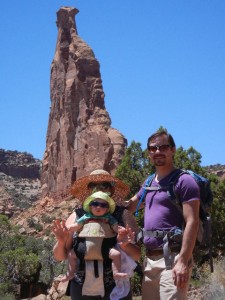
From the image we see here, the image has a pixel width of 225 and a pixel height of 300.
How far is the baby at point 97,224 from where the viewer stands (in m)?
4.05

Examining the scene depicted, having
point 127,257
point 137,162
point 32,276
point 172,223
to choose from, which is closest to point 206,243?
point 172,223

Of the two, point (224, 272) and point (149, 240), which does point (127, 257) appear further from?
point (224, 272)

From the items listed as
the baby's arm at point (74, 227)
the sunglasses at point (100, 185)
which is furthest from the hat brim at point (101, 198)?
the sunglasses at point (100, 185)

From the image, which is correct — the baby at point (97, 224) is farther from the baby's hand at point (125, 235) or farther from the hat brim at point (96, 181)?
the hat brim at point (96, 181)

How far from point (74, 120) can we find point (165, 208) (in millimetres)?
46806

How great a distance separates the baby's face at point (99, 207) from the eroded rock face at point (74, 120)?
38.1 meters

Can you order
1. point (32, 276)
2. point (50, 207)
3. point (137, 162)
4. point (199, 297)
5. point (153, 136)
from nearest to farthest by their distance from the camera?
point (153, 136)
point (199, 297)
point (137, 162)
point (32, 276)
point (50, 207)

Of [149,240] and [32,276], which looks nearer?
[149,240]

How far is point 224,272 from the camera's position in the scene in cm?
1014

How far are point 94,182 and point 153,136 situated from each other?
0.71 m

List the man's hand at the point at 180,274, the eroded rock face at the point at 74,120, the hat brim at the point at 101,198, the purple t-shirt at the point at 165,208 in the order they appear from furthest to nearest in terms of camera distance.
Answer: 1. the eroded rock face at the point at 74,120
2. the hat brim at the point at 101,198
3. the purple t-shirt at the point at 165,208
4. the man's hand at the point at 180,274

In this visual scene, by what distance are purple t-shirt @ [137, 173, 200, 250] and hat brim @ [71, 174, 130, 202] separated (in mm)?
471

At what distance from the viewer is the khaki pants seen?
152 inches

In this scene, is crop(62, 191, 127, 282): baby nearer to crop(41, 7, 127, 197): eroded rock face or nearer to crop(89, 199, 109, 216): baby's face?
crop(89, 199, 109, 216): baby's face
